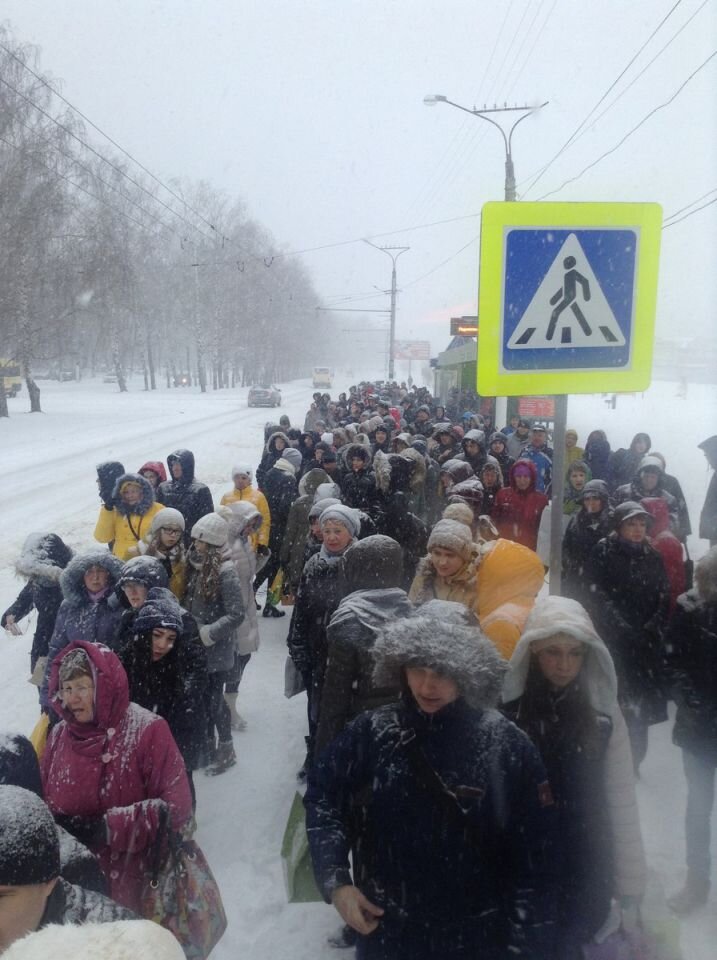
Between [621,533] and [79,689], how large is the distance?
2.96 meters

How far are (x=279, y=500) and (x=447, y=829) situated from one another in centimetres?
603

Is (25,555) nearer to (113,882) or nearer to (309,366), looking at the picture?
(113,882)

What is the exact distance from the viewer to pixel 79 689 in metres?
2.50

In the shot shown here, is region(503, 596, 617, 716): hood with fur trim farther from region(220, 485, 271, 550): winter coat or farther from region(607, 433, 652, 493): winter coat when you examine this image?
region(607, 433, 652, 493): winter coat

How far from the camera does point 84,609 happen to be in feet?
12.8

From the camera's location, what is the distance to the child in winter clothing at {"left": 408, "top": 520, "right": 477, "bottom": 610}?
348 cm

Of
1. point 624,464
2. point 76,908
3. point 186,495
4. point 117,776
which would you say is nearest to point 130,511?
point 186,495

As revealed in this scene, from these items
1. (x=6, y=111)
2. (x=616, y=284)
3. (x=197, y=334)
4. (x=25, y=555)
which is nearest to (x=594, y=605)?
(x=616, y=284)

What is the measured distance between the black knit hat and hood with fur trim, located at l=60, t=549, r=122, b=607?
2215mm

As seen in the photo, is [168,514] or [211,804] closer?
[211,804]

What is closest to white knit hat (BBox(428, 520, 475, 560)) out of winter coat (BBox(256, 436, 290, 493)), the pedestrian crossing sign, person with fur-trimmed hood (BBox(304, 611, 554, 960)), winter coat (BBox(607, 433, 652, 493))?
the pedestrian crossing sign

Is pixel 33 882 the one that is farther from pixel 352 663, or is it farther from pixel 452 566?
pixel 452 566

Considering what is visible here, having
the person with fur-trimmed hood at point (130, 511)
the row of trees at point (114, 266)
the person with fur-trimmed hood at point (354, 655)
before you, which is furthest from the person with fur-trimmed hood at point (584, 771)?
the row of trees at point (114, 266)

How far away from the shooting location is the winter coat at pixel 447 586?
11.4ft
